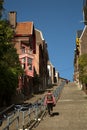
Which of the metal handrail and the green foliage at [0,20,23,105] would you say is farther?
the green foliage at [0,20,23,105]

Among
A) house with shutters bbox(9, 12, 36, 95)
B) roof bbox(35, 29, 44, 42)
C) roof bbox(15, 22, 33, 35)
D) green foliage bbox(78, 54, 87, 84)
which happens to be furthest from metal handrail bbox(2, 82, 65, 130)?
roof bbox(35, 29, 44, 42)

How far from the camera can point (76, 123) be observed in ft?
82.0

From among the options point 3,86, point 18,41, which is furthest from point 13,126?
point 18,41

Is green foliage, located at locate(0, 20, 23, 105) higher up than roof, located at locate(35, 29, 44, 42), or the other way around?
roof, located at locate(35, 29, 44, 42)

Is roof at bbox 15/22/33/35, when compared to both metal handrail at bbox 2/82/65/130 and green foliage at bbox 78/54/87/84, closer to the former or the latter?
green foliage at bbox 78/54/87/84

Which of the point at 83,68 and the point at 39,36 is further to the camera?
the point at 39,36

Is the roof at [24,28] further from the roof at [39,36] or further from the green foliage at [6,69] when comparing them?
the green foliage at [6,69]

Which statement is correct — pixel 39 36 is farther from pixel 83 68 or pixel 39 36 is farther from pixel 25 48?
pixel 83 68

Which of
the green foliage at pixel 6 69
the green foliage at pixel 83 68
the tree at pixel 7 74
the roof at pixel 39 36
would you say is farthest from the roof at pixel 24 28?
the tree at pixel 7 74

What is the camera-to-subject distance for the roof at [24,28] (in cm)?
7236

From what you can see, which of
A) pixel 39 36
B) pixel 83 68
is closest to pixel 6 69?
pixel 83 68

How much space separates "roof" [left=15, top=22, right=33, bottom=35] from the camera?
72.4m

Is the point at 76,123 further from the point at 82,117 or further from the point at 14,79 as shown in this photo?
the point at 14,79

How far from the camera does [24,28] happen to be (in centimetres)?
7431
